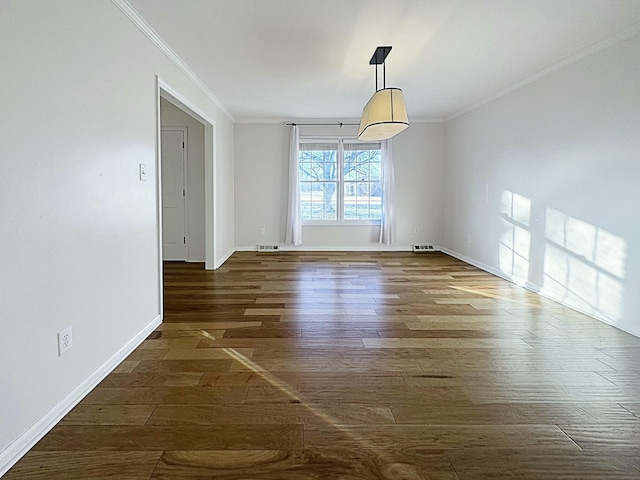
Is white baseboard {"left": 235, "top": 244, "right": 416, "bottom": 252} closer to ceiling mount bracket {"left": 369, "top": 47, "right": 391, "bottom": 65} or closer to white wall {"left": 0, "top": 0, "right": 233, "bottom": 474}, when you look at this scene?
ceiling mount bracket {"left": 369, "top": 47, "right": 391, "bottom": 65}

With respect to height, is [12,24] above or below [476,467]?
above

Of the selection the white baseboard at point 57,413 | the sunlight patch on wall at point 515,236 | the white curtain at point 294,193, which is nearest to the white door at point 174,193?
the white curtain at point 294,193

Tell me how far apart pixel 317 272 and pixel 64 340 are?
3552mm

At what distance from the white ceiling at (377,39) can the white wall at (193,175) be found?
51.8 inches

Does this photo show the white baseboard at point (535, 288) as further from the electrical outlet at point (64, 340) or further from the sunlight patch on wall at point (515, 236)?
the electrical outlet at point (64, 340)

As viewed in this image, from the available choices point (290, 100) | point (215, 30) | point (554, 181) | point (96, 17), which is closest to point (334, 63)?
point (215, 30)

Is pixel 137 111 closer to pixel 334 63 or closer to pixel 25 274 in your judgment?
pixel 25 274

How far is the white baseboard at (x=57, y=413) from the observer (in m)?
1.45

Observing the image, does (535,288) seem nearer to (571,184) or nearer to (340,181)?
(571,184)

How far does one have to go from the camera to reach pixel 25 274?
5.07ft

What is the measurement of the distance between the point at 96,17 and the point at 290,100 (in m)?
3.37

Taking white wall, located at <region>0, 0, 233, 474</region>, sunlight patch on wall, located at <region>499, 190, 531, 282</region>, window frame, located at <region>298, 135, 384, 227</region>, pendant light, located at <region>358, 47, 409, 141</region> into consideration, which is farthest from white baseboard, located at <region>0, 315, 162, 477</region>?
window frame, located at <region>298, 135, 384, 227</region>

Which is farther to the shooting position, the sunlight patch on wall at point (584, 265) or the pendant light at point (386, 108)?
the pendant light at point (386, 108)

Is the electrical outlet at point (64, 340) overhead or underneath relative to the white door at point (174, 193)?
underneath
